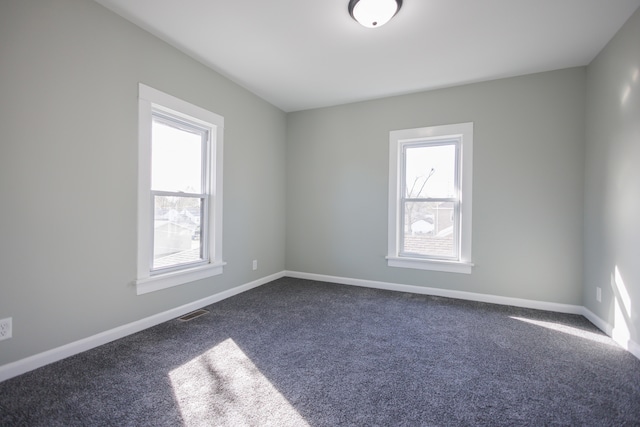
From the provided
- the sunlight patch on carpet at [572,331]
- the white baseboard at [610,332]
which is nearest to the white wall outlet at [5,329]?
the sunlight patch on carpet at [572,331]

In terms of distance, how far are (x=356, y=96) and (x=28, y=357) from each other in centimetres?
406

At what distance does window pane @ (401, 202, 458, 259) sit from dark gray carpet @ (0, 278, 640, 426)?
1000mm

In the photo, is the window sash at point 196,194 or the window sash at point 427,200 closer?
the window sash at point 196,194

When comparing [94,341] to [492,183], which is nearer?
[94,341]

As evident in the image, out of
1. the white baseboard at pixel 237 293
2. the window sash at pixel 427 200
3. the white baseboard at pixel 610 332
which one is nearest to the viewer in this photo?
the white baseboard at pixel 237 293

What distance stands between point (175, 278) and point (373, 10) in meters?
2.91

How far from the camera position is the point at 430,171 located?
383cm

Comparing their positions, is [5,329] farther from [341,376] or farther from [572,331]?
[572,331]

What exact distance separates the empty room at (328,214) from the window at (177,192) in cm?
2

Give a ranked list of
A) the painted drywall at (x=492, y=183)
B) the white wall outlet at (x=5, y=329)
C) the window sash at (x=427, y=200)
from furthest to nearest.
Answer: the window sash at (x=427, y=200) → the painted drywall at (x=492, y=183) → the white wall outlet at (x=5, y=329)

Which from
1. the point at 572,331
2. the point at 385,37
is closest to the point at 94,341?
the point at 385,37

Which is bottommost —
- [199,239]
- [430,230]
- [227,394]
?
[227,394]

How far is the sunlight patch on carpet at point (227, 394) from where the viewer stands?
4.93 feet

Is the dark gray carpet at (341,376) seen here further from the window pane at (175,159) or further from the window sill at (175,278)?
the window pane at (175,159)
